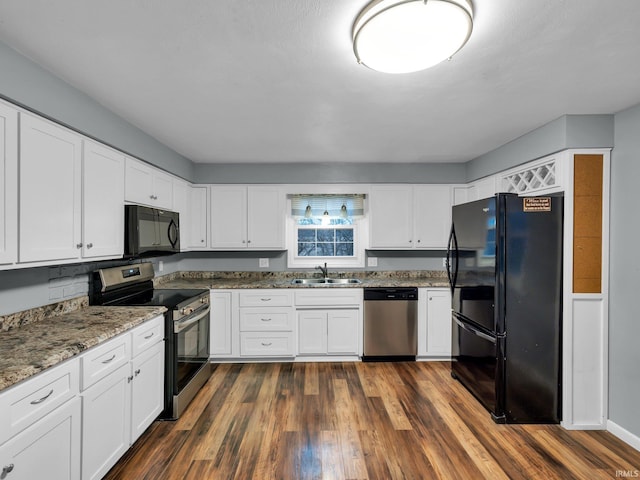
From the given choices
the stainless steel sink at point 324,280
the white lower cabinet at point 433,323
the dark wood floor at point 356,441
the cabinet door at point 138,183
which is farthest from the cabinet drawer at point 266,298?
the white lower cabinet at point 433,323

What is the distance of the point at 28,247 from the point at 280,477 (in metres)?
1.89

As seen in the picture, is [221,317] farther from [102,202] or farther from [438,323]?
[438,323]

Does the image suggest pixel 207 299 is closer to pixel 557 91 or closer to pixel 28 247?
pixel 28 247

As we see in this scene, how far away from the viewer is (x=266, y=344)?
139 inches

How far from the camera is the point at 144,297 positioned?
2.71 metres

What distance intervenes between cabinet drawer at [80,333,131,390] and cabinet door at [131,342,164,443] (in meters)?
0.14

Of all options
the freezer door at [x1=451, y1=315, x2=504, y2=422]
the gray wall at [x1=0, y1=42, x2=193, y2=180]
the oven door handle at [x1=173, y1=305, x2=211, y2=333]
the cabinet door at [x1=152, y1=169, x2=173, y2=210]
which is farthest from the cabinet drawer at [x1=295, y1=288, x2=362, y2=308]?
the gray wall at [x1=0, y1=42, x2=193, y2=180]

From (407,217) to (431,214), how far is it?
0.31m

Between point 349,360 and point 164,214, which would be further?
point 349,360

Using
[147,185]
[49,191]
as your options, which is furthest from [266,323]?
[49,191]

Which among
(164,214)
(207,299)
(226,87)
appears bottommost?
(207,299)

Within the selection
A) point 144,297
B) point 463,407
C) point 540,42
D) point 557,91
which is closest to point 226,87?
point 540,42

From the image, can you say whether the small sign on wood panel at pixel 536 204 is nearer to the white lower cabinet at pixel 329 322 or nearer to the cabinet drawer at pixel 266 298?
the white lower cabinet at pixel 329 322

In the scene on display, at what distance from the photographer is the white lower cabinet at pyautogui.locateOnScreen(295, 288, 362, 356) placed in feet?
11.7
